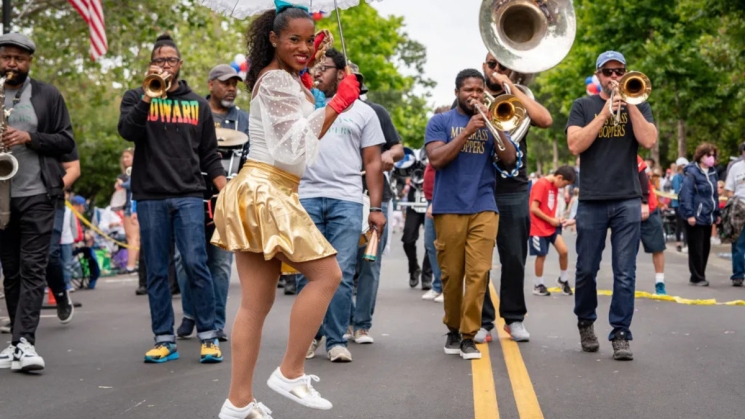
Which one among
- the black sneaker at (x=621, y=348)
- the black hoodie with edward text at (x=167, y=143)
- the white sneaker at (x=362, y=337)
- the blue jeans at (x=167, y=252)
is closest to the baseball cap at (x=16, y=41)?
the black hoodie with edward text at (x=167, y=143)

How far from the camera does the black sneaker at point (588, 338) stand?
820 centimetres

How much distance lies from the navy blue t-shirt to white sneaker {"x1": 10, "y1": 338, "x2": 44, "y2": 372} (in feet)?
9.85

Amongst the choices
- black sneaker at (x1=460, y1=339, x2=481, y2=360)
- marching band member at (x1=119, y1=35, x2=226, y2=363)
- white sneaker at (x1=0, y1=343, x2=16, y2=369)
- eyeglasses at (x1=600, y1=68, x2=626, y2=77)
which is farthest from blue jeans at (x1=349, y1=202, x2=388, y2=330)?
white sneaker at (x1=0, y1=343, x2=16, y2=369)

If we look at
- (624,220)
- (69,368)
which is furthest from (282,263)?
(624,220)

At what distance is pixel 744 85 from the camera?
26531mm

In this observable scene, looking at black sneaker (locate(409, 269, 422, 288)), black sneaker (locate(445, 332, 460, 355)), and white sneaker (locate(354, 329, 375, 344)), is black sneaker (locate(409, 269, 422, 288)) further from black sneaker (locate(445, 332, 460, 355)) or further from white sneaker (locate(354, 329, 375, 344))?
black sneaker (locate(445, 332, 460, 355))

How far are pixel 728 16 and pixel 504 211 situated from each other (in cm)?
1481

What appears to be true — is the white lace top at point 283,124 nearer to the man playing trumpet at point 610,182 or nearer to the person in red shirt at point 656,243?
the man playing trumpet at point 610,182

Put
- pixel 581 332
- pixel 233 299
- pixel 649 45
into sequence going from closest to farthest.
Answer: pixel 581 332 → pixel 233 299 → pixel 649 45

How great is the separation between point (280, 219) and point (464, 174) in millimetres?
3027

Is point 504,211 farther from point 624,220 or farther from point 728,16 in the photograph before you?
point 728,16

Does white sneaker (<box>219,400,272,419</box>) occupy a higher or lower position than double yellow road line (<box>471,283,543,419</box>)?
higher

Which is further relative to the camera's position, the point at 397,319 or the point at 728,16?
the point at 728,16

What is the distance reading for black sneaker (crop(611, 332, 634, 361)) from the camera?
7.76 metres
